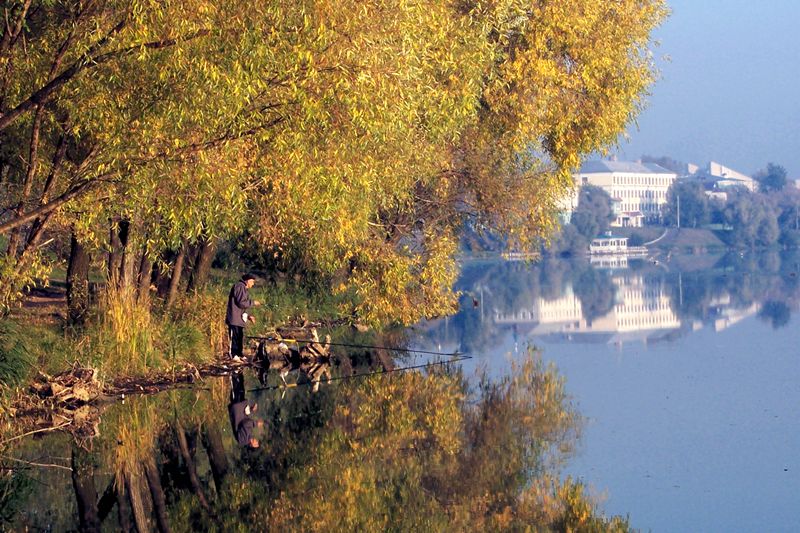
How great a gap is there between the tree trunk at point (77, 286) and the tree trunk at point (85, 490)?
25.2 ft

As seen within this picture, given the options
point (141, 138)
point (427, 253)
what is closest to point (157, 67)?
point (141, 138)

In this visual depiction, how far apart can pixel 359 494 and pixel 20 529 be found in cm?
333

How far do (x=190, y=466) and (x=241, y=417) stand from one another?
3.58m

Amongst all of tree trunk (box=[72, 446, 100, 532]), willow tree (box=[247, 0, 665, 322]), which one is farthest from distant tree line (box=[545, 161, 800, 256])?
tree trunk (box=[72, 446, 100, 532])

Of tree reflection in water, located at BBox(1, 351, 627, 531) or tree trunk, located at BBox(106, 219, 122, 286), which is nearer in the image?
tree reflection in water, located at BBox(1, 351, 627, 531)

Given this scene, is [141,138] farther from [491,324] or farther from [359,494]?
[491,324]

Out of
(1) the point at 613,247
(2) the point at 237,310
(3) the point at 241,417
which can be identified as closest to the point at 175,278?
(2) the point at 237,310

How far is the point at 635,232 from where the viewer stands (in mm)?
186125

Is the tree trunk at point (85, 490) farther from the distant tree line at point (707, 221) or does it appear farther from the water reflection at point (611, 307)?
the distant tree line at point (707, 221)

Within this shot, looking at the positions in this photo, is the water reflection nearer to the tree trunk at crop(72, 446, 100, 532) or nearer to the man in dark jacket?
the man in dark jacket

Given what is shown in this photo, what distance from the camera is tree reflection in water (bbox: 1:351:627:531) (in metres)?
11.9

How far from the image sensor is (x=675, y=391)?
21578 millimetres

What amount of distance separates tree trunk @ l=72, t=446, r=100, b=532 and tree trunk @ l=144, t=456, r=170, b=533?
0.56 meters

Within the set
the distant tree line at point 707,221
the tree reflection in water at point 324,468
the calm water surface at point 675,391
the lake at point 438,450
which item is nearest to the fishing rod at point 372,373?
the lake at point 438,450
